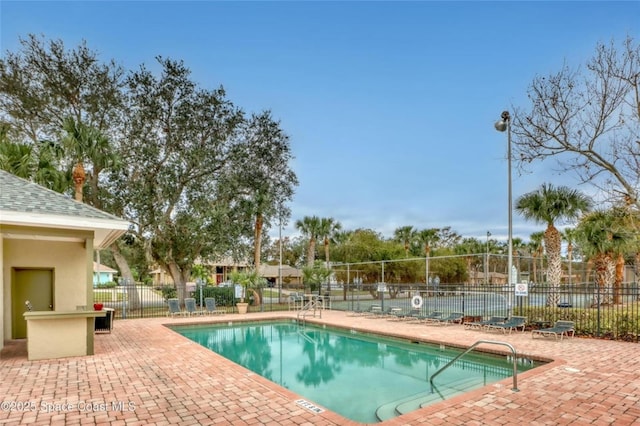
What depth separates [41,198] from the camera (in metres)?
9.50

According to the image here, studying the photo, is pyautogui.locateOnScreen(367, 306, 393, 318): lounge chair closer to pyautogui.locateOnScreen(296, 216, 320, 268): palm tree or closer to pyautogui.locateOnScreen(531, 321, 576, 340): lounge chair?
pyautogui.locateOnScreen(531, 321, 576, 340): lounge chair

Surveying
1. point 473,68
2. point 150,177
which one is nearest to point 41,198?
point 150,177

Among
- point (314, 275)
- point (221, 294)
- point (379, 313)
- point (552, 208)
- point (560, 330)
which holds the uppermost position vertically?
point (552, 208)

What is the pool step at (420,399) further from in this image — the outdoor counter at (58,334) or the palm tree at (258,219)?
the palm tree at (258,219)

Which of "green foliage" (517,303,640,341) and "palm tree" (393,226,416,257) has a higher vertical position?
"palm tree" (393,226,416,257)

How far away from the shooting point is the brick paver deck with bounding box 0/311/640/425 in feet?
16.5

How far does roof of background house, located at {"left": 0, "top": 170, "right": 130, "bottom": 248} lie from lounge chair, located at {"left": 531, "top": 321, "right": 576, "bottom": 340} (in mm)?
11449

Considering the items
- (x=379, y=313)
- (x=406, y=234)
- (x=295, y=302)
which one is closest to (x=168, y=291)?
(x=295, y=302)

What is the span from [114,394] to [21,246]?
6.91 m

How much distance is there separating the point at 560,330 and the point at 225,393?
9.32m

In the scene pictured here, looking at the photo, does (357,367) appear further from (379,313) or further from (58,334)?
(379,313)

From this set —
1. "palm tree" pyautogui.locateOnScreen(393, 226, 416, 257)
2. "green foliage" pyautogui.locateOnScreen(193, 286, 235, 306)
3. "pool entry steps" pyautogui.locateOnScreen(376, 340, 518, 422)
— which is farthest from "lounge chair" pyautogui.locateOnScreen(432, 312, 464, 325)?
"palm tree" pyautogui.locateOnScreen(393, 226, 416, 257)

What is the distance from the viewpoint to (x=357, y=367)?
983cm

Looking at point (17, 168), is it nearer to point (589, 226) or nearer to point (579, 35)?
point (579, 35)
